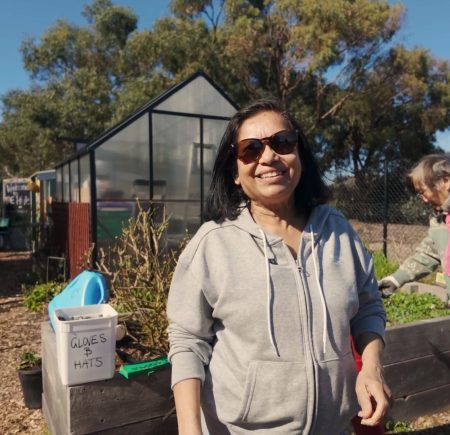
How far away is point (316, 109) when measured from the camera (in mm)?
18750

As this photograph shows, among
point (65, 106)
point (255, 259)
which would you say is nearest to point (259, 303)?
point (255, 259)

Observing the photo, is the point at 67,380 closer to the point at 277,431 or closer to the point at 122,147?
the point at 277,431

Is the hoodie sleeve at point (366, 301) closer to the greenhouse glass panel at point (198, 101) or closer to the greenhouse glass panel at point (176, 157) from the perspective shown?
the greenhouse glass panel at point (176, 157)

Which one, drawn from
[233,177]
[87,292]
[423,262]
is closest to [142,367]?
[87,292]

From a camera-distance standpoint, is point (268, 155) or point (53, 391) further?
point (53, 391)

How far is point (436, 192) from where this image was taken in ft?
8.55

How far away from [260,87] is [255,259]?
18263 mm

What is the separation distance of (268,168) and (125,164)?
675cm

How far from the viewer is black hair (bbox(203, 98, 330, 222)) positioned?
1503 mm

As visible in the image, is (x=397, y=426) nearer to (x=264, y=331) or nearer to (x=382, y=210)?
(x=264, y=331)

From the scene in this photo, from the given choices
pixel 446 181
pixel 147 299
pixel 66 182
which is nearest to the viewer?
pixel 446 181

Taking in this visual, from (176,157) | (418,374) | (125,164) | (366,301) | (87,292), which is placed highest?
(176,157)

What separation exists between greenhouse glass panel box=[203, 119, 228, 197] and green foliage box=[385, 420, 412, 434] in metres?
5.96

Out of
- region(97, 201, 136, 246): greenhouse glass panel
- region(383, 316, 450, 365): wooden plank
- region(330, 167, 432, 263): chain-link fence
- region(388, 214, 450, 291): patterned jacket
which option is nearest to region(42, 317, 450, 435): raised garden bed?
region(383, 316, 450, 365): wooden plank
